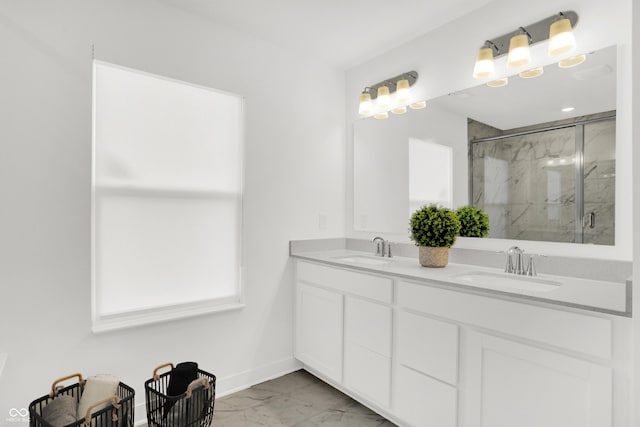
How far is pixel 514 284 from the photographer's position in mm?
1817

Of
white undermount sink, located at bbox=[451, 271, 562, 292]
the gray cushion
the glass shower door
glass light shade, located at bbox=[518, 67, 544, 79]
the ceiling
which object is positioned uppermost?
the ceiling

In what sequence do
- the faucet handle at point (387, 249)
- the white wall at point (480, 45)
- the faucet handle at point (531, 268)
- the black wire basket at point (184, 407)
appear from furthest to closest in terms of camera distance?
1. the faucet handle at point (387, 249)
2. the faucet handle at point (531, 268)
3. the white wall at point (480, 45)
4. the black wire basket at point (184, 407)

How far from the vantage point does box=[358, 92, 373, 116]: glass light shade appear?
275cm

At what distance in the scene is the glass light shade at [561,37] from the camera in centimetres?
171

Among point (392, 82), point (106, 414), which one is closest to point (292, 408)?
point (106, 414)

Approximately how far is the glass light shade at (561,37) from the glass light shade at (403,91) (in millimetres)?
918

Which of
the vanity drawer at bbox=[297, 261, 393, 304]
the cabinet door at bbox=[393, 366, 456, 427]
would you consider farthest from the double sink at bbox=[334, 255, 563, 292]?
the cabinet door at bbox=[393, 366, 456, 427]

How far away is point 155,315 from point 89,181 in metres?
0.84

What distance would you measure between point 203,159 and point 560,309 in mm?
2050

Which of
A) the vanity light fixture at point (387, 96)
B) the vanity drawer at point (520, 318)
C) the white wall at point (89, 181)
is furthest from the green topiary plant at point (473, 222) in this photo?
the white wall at point (89, 181)

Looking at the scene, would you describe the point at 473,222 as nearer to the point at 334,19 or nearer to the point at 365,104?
the point at 365,104

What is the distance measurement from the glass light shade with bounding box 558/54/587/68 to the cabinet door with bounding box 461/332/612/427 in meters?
1.35

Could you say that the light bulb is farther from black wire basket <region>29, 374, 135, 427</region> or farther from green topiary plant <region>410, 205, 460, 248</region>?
black wire basket <region>29, 374, 135, 427</region>

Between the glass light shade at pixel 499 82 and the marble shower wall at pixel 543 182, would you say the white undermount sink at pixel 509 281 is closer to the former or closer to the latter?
the marble shower wall at pixel 543 182
